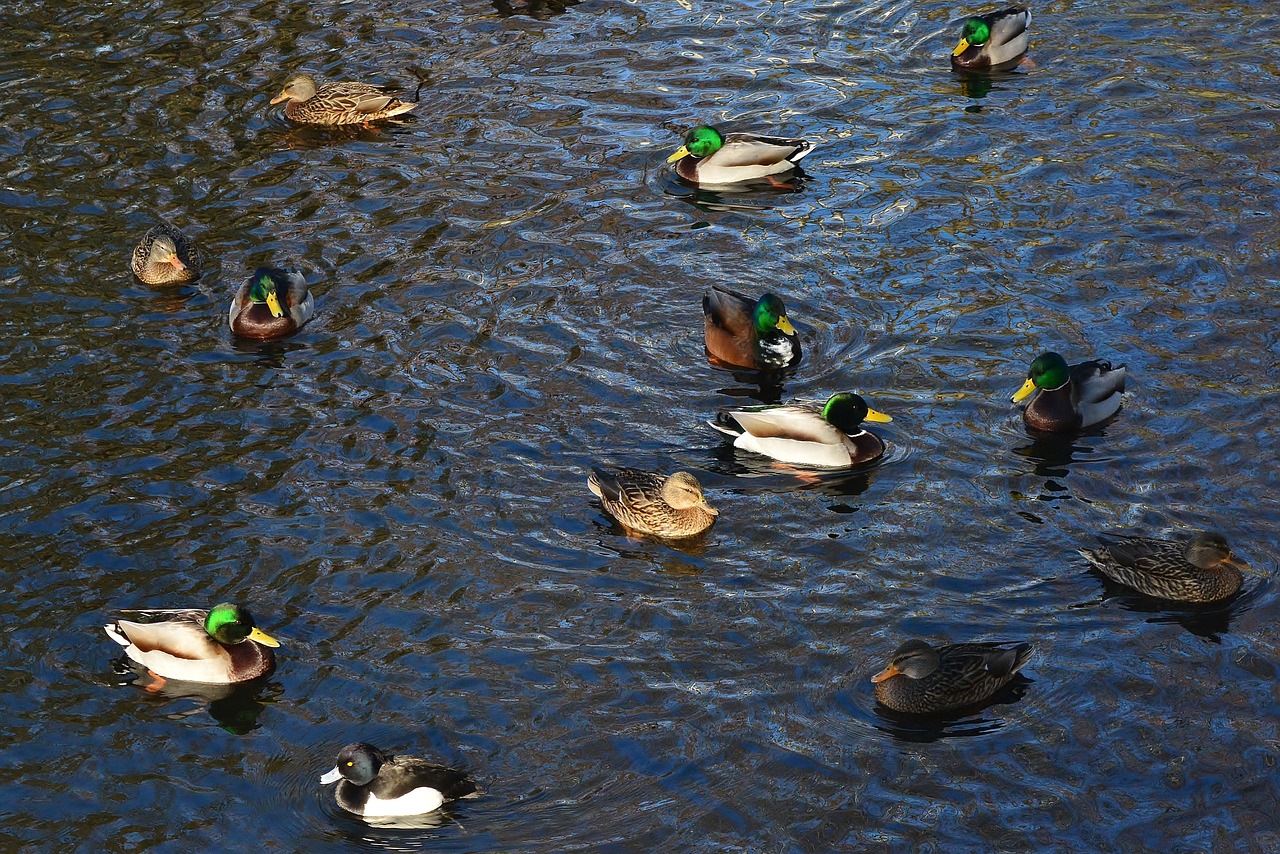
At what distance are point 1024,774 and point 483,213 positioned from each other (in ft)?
27.5

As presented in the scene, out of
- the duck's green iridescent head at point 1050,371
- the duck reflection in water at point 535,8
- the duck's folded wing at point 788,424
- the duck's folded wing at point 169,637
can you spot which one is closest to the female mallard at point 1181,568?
the duck's green iridescent head at point 1050,371

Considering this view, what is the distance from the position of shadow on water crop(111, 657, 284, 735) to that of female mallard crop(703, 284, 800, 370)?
189 inches

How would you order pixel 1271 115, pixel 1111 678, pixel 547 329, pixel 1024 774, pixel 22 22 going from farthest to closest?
pixel 22 22, pixel 1271 115, pixel 547 329, pixel 1111 678, pixel 1024 774

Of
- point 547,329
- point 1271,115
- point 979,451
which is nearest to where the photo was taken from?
point 979,451

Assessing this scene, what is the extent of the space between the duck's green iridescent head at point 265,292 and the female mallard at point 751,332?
3.62 meters

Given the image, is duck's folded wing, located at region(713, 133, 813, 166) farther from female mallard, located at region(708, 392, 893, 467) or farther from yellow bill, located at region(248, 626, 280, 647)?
yellow bill, located at region(248, 626, 280, 647)

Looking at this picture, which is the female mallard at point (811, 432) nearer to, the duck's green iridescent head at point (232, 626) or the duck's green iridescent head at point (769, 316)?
the duck's green iridescent head at point (769, 316)

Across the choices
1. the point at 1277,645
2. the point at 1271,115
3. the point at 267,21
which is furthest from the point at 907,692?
the point at 267,21

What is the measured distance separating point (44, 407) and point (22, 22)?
8.93m

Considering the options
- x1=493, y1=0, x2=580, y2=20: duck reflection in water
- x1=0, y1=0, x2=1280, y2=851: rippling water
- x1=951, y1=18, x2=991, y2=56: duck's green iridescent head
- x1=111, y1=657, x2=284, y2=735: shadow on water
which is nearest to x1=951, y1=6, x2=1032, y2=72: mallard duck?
x1=951, y1=18, x2=991, y2=56: duck's green iridescent head

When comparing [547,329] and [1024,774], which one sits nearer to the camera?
[1024,774]

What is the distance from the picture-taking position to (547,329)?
1267cm

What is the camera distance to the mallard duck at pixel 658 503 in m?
10.0

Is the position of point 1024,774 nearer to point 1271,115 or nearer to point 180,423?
point 180,423
